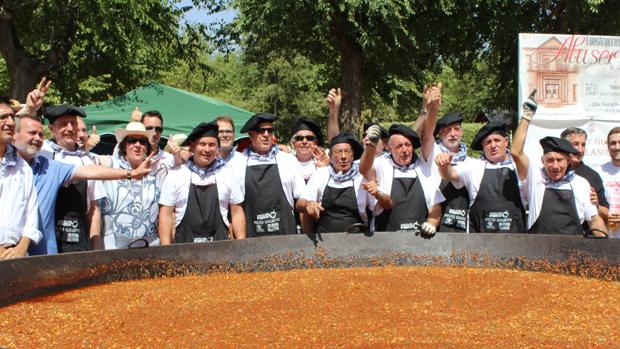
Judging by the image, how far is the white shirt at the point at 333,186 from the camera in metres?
5.20

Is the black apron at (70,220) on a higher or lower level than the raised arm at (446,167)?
lower

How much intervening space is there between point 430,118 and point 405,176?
502 mm

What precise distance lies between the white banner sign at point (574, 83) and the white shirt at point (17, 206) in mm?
5842

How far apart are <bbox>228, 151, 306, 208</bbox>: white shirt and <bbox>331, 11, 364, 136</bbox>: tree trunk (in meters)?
9.87

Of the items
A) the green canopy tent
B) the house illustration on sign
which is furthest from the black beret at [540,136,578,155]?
the green canopy tent

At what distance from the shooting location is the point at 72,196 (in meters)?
4.77

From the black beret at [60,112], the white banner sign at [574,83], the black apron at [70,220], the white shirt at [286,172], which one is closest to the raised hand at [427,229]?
the white shirt at [286,172]

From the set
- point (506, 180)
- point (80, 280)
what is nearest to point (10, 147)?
point (80, 280)

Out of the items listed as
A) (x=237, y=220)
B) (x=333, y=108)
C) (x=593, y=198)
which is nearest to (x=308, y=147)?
(x=333, y=108)

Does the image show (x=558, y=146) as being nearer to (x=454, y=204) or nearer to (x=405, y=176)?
(x=454, y=204)

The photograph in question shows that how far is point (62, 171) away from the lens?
4492 millimetres

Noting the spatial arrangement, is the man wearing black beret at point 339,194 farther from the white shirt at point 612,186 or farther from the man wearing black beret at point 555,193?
the white shirt at point 612,186

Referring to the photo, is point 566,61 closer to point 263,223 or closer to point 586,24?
point 263,223

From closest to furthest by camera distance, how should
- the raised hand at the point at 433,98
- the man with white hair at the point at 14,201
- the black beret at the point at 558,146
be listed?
the man with white hair at the point at 14,201, the black beret at the point at 558,146, the raised hand at the point at 433,98
